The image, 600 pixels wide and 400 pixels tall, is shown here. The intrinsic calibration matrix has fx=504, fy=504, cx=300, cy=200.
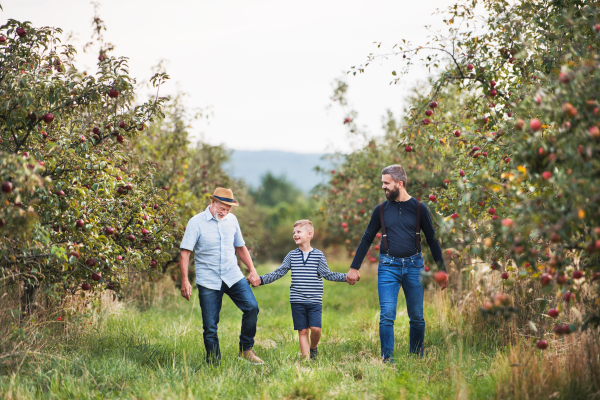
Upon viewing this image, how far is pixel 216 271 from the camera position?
5.04 meters

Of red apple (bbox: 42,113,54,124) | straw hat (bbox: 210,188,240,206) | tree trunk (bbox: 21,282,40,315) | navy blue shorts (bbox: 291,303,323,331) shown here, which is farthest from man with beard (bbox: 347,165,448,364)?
tree trunk (bbox: 21,282,40,315)

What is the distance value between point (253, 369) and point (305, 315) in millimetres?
768

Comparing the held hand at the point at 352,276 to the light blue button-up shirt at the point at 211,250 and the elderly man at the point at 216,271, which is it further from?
the light blue button-up shirt at the point at 211,250

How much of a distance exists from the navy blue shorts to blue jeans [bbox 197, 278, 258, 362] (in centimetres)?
43

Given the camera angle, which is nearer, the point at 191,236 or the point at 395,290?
the point at 395,290

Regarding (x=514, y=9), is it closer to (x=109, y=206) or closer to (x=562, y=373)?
(x=562, y=373)

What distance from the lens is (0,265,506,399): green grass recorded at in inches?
152

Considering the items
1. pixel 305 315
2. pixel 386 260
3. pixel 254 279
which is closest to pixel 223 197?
pixel 254 279

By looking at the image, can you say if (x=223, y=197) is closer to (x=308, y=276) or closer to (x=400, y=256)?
(x=308, y=276)

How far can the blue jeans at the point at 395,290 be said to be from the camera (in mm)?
4832

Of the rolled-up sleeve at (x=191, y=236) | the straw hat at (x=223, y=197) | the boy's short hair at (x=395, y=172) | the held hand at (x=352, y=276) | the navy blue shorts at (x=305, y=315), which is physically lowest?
the navy blue shorts at (x=305, y=315)

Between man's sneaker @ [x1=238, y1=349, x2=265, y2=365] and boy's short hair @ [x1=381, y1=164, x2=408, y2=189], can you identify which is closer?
boy's short hair @ [x1=381, y1=164, x2=408, y2=189]

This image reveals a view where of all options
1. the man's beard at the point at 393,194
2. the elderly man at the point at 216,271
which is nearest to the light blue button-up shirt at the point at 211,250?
the elderly man at the point at 216,271

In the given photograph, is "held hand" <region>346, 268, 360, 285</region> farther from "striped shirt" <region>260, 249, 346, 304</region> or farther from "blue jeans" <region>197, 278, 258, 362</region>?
"blue jeans" <region>197, 278, 258, 362</region>
